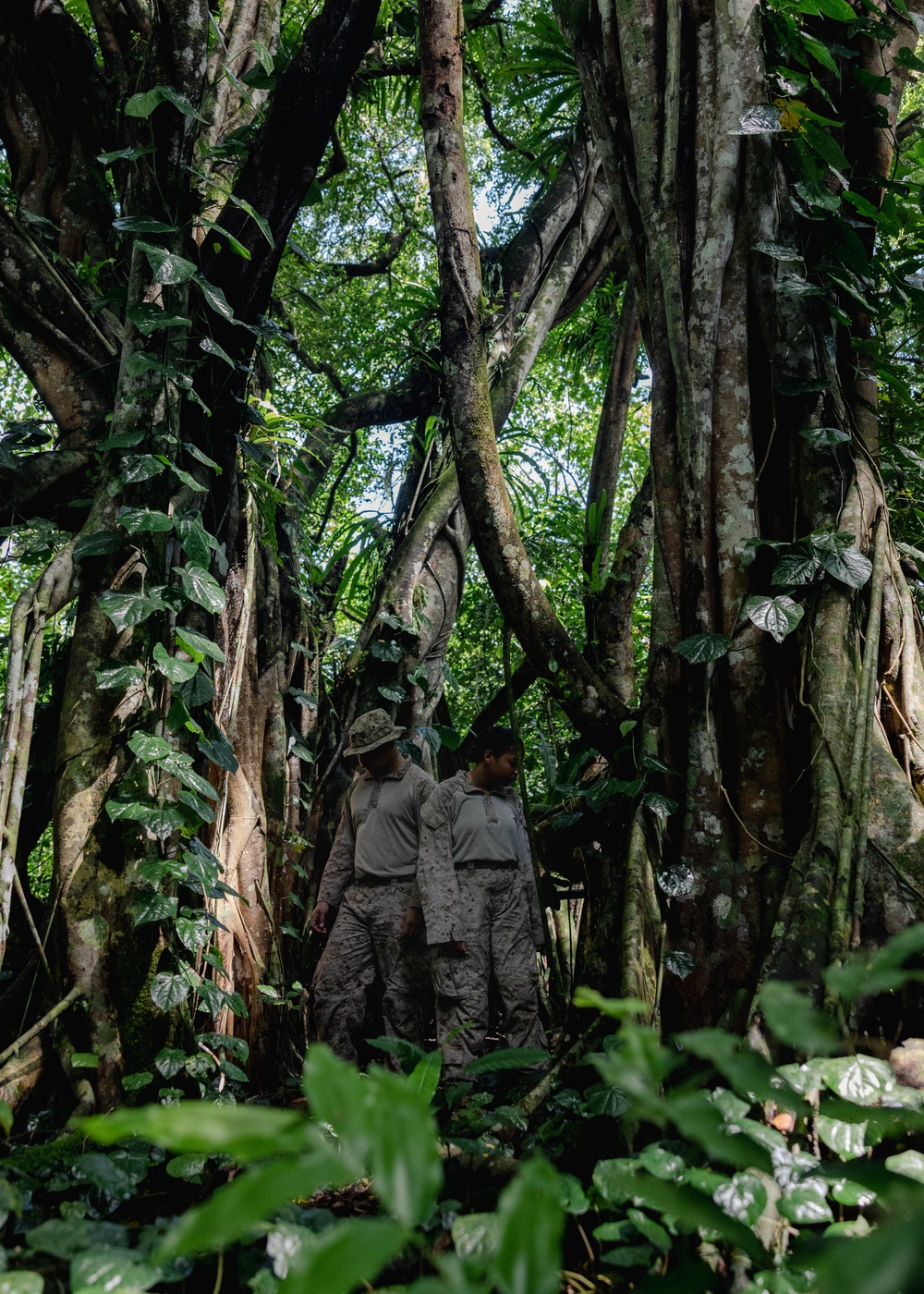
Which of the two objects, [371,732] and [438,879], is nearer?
[438,879]

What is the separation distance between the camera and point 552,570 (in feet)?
20.7

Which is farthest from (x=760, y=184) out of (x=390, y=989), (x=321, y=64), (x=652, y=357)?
(x=390, y=989)

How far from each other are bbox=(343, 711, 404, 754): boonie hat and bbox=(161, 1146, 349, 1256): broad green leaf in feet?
11.6

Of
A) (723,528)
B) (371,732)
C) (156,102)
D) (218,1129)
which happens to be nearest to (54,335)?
(156,102)

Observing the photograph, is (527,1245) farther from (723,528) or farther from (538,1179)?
(723,528)

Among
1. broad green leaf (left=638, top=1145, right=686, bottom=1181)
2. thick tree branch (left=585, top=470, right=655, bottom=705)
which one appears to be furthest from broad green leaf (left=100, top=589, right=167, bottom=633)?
thick tree branch (left=585, top=470, right=655, bottom=705)

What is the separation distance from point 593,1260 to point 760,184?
260cm

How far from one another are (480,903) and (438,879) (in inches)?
9.3

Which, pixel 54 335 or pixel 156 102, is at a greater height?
pixel 156 102

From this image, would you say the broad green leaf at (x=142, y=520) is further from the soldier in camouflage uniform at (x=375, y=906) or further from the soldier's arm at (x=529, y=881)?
the soldier's arm at (x=529, y=881)

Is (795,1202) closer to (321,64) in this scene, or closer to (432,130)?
(432,130)

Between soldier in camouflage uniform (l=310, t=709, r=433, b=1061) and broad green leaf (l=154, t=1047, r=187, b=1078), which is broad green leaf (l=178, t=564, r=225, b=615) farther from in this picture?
soldier in camouflage uniform (l=310, t=709, r=433, b=1061)

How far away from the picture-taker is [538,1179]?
0.67 meters

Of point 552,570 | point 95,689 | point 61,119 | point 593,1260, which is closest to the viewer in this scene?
point 593,1260
